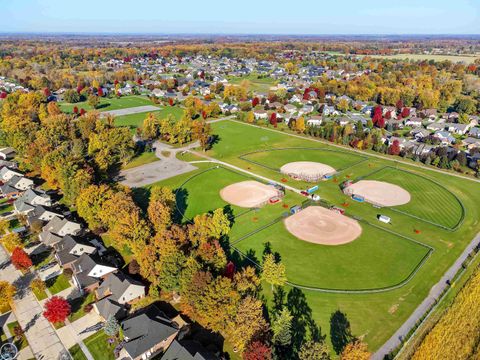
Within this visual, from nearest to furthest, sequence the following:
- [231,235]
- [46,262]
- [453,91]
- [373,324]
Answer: [373,324]
[46,262]
[231,235]
[453,91]

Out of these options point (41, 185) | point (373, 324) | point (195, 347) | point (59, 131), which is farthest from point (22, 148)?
point (373, 324)

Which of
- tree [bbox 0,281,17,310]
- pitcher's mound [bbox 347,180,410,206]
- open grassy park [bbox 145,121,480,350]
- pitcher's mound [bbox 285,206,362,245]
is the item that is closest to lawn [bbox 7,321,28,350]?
tree [bbox 0,281,17,310]

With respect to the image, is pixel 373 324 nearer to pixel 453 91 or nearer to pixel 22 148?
pixel 22 148

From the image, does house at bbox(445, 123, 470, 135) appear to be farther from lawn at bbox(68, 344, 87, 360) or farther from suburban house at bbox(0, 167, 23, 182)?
suburban house at bbox(0, 167, 23, 182)

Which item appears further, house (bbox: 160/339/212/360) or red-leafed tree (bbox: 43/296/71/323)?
red-leafed tree (bbox: 43/296/71/323)

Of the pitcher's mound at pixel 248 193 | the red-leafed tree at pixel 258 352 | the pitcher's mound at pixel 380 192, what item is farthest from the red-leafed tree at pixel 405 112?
the red-leafed tree at pixel 258 352

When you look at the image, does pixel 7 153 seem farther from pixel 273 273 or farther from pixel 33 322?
pixel 273 273
